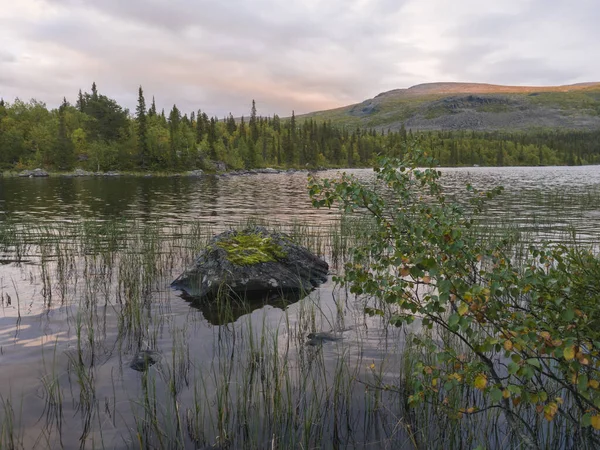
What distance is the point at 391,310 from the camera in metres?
8.55

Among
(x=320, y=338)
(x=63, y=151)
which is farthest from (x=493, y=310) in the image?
(x=63, y=151)

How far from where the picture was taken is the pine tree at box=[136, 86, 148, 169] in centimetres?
9588

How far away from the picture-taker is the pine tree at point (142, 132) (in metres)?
95.9

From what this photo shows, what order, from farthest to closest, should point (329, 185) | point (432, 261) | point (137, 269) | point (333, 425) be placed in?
point (137, 269)
point (329, 185)
point (333, 425)
point (432, 261)

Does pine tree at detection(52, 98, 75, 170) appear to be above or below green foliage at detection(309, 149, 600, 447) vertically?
above

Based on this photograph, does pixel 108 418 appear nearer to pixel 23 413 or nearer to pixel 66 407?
pixel 66 407

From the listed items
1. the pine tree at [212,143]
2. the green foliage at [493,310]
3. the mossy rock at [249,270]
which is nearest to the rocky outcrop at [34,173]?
the pine tree at [212,143]

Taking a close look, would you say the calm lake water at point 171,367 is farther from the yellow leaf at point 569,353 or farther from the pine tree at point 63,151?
the pine tree at point 63,151

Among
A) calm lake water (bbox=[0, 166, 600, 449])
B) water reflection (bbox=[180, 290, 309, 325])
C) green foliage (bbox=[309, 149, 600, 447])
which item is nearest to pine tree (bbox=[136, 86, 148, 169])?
calm lake water (bbox=[0, 166, 600, 449])

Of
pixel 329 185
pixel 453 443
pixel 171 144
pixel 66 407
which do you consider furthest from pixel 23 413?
pixel 171 144

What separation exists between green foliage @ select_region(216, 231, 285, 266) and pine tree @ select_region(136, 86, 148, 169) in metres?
93.6

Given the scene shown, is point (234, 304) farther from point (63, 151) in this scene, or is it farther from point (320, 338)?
point (63, 151)

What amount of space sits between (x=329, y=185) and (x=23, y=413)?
4.60 m

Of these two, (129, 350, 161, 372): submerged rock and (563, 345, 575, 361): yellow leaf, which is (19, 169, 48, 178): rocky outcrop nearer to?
(129, 350, 161, 372): submerged rock
